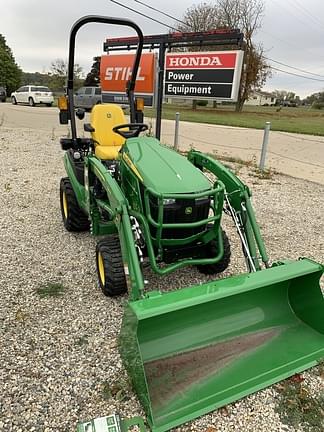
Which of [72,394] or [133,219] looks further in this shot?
[133,219]

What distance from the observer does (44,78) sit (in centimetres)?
5184

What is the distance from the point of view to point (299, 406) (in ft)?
6.84

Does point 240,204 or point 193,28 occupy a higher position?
point 193,28

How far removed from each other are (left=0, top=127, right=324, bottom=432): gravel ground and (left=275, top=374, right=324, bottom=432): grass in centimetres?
5

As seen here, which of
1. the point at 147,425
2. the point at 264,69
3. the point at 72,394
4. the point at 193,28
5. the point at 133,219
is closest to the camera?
the point at 147,425

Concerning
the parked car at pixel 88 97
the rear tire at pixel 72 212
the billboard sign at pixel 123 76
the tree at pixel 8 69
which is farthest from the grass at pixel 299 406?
the tree at pixel 8 69

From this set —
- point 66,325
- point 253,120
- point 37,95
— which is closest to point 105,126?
point 66,325

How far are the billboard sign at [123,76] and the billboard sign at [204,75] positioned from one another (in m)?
0.76

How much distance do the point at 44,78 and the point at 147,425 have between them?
56194 millimetres

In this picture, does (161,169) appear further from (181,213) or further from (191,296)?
(191,296)

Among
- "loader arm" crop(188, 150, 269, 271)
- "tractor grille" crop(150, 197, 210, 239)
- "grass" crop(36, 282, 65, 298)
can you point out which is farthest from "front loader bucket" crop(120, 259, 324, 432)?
"grass" crop(36, 282, 65, 298)

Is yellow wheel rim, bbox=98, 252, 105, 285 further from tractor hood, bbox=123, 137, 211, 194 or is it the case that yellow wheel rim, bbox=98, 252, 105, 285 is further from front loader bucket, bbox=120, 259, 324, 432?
front loader bucket, bbox=120, 259, 324, 432

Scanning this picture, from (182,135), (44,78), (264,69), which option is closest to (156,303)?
(182,135)

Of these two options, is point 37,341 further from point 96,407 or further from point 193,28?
point 193,28
